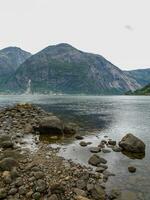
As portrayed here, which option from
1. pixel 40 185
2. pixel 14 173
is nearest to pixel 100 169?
pixel 40 185

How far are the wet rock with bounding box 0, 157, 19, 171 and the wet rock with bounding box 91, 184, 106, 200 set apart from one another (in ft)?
26.3

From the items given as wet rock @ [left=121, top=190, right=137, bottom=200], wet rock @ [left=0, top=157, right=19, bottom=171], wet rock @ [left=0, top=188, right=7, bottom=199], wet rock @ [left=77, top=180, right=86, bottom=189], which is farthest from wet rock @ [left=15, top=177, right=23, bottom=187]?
wet rock @ [left=121, top=190, right=137, bottom=200]

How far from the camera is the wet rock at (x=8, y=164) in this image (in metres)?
21.9

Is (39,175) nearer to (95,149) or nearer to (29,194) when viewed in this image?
(29,194)

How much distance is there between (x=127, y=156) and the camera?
28438 mm

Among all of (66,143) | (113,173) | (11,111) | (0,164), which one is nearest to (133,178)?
(113,173)

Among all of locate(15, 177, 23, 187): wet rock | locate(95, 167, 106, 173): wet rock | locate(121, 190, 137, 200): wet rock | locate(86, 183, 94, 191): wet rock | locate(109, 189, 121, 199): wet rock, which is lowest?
locate(121, 190, 137, 200): wet rock

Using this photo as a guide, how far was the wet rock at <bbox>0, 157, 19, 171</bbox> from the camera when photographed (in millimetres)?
21938

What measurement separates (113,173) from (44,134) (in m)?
19.7

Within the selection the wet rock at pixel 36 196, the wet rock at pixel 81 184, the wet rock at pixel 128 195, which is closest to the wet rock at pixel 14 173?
the wet rock at pixel 36 196

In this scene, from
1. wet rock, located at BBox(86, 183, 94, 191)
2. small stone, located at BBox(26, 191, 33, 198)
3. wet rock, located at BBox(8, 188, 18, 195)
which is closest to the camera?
small stone, located at BBox(26, 191, 33, 198)

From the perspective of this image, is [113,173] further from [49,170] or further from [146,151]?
[146,151]

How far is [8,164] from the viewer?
73.3 feet

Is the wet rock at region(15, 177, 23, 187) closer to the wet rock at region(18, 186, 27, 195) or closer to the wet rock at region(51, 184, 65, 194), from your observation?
the wet rock at region(18, 186, 27, 195)
